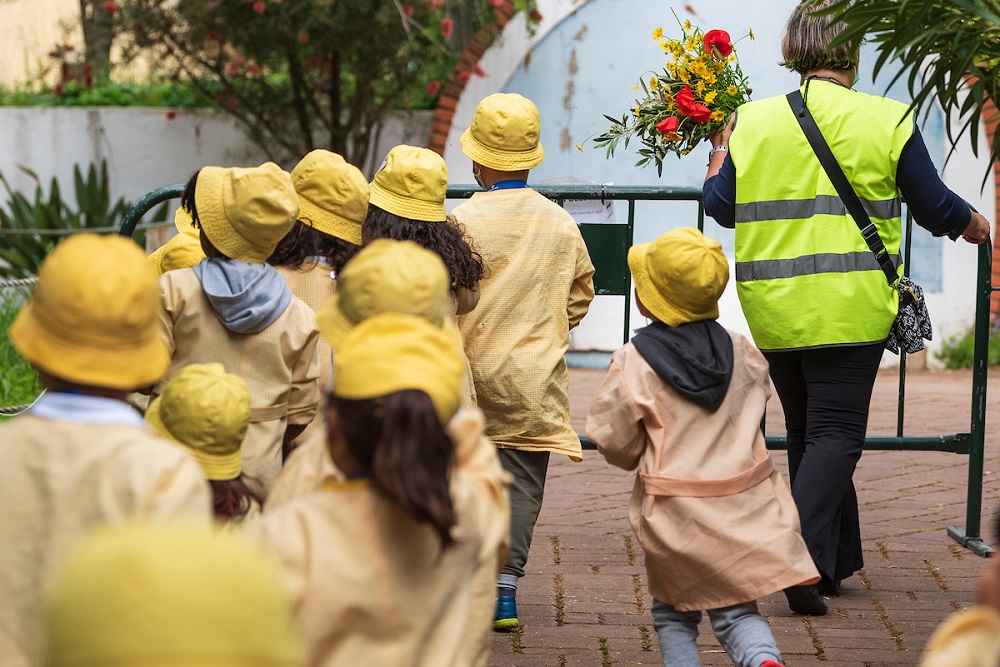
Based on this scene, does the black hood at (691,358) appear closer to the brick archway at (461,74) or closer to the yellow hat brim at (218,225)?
the yellow hat brim at (218,225)

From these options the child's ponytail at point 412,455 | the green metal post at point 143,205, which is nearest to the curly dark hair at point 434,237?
the green metal post at point 143,205

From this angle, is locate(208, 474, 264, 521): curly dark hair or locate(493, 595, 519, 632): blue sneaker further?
locate(493, 595, 519, 632): blue sneaker

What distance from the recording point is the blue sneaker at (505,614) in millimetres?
4277

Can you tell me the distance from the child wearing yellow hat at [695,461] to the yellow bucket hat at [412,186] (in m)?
0.71

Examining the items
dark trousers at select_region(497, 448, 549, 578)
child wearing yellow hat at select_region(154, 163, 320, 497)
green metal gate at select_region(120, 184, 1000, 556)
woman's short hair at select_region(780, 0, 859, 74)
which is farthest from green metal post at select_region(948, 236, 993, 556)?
child wearing yellow hat at select_region(154, 163, 320, 497)

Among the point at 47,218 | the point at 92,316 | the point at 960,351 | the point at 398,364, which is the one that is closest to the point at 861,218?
the point at 398,364

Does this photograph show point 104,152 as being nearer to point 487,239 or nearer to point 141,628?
point 487,239

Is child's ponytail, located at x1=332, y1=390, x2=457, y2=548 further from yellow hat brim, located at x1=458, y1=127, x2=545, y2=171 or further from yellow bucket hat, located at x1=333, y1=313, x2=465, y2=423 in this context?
yellow hat brim, located at x1=458, y1=127, x2=545, y2=171

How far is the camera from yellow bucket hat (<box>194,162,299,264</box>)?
3.47 meters

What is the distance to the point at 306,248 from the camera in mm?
3881

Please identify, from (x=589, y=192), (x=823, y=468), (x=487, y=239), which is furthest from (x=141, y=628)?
(x=589, y=192)

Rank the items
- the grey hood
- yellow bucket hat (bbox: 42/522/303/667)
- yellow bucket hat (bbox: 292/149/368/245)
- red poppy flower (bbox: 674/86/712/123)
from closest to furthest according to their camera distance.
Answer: yellow bucket hat (bbox: 42/522/303/667), the grey hood, yellow bucket hat (bbox: 292/149/368/245), red poppy flower (bbox: 674/86/712/123)

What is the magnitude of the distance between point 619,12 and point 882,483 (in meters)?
4.62

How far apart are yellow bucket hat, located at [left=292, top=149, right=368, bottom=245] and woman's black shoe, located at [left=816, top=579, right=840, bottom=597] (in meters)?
2.02
